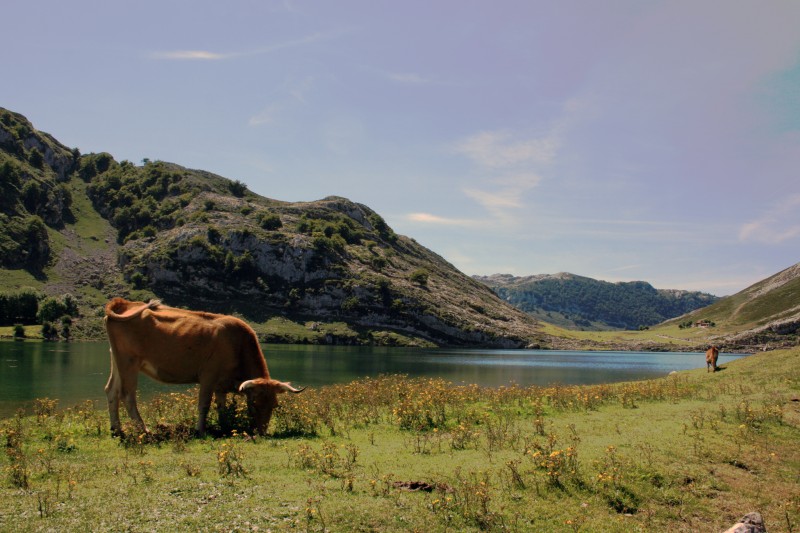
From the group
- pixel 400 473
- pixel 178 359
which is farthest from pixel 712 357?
pixel 178 359

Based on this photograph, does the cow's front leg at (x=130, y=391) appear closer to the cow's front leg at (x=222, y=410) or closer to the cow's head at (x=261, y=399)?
the cow's front leg at (x=222, y=410)

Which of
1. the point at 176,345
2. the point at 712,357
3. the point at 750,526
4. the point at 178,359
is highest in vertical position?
the point at 176,345

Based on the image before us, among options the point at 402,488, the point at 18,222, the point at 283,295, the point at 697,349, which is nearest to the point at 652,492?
the point at 402,488

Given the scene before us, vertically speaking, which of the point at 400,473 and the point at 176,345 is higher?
the point at 176,345

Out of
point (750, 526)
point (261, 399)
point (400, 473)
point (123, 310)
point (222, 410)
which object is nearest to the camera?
point (750, 526)

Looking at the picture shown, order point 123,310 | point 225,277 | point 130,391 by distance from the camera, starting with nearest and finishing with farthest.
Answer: point 130,391, point 123,310, point 225,277

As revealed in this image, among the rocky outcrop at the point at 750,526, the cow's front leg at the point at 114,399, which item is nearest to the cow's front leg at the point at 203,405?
the cow's front leg at the point at 114,399

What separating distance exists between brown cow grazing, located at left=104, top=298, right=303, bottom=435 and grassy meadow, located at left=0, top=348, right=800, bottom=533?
1.08 meters

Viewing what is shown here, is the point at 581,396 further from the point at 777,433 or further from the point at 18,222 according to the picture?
the point at 18,222

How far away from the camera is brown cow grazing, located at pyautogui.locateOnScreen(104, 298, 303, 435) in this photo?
16234 mm

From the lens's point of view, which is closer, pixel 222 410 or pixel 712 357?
pixel 222 410

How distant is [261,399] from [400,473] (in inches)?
255

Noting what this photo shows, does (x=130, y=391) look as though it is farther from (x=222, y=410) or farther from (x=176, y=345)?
(x=222, y=410)

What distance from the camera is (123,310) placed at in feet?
55.5
